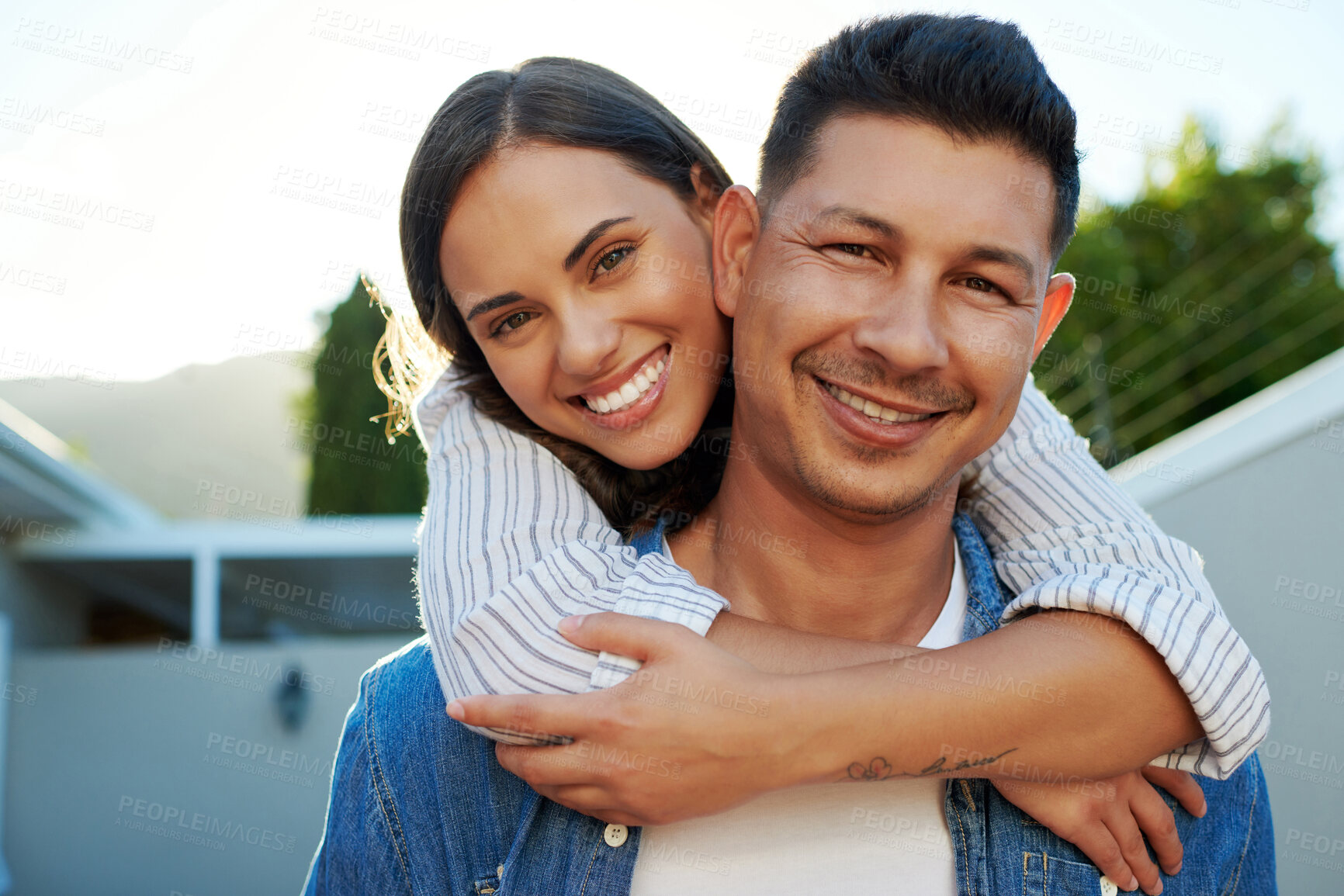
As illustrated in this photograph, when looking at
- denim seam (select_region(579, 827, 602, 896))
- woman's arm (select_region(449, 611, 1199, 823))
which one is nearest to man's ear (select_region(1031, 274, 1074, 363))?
woman's arm (select_region(449, 611, 1199, 823))

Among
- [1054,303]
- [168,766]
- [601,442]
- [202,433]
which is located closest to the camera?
[1054,303]

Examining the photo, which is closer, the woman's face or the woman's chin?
the woman's face

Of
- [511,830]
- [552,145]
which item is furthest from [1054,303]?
[511,830]

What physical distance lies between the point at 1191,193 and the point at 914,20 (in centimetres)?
2103

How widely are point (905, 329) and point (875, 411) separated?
0.59ft

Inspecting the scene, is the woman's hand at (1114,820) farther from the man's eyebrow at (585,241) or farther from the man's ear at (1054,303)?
the man's eyebrow at (585,241)

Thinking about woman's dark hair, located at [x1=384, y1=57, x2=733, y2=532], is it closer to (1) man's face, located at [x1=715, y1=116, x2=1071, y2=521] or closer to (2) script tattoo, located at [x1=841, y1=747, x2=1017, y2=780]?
(1) man's face, located at [x1=715, y1=116, x2=1071, y2=521]

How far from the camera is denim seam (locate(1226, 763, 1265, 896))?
6.00 feet

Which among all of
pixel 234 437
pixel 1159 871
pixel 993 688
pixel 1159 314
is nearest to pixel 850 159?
pixel 993 688

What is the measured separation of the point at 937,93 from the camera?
175 centimetres

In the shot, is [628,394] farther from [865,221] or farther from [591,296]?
[865,221]

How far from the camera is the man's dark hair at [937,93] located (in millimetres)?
1759

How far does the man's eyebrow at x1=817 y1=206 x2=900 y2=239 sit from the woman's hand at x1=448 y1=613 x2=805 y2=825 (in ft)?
2.59

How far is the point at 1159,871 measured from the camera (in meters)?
1.70
